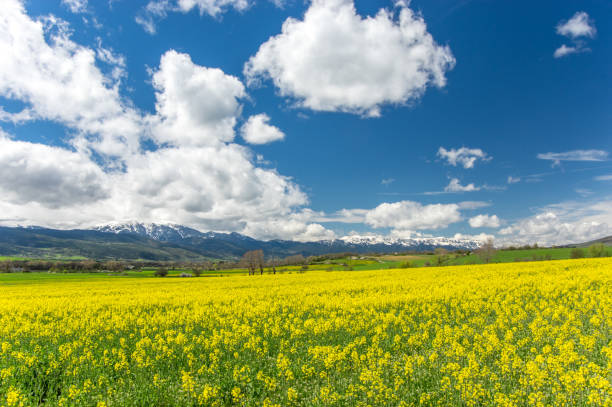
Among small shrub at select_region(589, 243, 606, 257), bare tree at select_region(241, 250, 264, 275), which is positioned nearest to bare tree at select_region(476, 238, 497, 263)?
small shrub at select_region(589, 243, 606, 257)

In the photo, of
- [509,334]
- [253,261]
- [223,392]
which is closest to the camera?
[223,392]

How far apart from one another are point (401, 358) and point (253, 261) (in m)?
75.2

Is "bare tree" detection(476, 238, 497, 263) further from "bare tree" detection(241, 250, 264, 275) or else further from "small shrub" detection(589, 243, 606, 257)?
"bare tree" detection(241, 250, 264, 275)

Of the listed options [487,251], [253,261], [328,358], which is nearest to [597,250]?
[487,251]

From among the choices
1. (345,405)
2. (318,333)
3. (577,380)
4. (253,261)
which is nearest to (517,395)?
(577,380)

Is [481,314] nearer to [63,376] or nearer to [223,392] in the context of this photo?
[223,392]

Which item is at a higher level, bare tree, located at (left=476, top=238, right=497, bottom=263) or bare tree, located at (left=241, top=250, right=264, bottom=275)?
bare tree, located at (left=476, top=238, right=497, bottom=263)

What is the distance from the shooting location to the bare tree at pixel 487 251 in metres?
73.1

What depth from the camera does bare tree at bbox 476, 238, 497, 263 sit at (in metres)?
73.1

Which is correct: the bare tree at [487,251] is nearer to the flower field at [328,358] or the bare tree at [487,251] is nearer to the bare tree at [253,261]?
the bare tree at [253,261]

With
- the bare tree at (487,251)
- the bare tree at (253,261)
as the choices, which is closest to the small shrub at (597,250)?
the bare tree at (487,251)

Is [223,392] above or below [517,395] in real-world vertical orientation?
below

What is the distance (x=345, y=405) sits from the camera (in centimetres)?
588

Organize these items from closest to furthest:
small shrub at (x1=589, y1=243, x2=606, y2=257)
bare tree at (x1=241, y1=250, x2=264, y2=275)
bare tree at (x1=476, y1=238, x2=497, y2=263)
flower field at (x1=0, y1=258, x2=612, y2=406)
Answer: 1. flower field at (x1=0, y1=258, x2=612, y2=406)
2. small shrub at (x1=589, y1=243, x2=606, y2=257)
3. bare tree at (x1=476, y1=238, x2=497, y2=263)
4. bare tree at (x1=241, y1=250, x2=264, y2=275)
